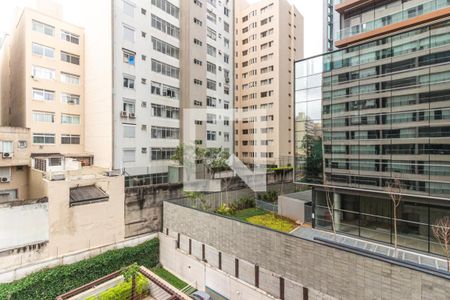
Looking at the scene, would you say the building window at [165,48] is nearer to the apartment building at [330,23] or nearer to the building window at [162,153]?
the building window at [162,153]

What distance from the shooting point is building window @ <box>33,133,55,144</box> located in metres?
18.1

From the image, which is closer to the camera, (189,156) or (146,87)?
(189,156)

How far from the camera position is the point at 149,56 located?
20562 millimetres

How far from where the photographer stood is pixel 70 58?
19953 millimetres

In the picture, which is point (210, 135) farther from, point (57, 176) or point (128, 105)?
point (57, 176)

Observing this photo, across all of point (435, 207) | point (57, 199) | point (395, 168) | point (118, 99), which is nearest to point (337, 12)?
point (395, 168)

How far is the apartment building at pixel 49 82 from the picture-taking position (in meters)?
17.9

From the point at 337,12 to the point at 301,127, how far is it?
9141 millimetres

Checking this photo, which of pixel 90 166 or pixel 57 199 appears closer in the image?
pixel 57 199

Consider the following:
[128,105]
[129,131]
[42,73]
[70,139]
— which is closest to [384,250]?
[129,131]

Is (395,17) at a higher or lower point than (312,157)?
higher

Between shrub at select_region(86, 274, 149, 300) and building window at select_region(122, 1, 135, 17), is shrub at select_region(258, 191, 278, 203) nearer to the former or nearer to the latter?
shrub at select_region(86, 274, 149, 300)

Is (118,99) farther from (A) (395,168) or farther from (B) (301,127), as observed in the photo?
(A) (395,168)

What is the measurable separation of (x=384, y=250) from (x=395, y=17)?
13.6 metres
